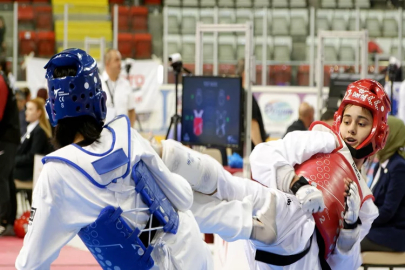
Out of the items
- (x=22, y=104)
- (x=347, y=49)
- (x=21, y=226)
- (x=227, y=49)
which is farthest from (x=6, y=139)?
(x=347, y=49)

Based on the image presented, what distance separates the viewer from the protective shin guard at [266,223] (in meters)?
Result: 2.58

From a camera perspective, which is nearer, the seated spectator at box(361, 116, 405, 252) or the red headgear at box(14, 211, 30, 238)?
the seated spectator at box(361, 116, 405, 252)

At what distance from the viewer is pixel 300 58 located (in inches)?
514

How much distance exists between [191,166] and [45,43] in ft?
37.9

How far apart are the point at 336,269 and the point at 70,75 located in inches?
58.4

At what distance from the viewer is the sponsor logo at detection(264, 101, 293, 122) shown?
1097 cm

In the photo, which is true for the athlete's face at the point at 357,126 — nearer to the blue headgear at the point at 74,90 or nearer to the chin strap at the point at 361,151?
the chin strap at the point at 361,151

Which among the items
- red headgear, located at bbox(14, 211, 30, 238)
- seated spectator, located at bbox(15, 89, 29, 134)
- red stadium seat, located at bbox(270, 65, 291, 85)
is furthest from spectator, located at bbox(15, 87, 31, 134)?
red stadium seat, located at bbox(270, 65, 291, 85)

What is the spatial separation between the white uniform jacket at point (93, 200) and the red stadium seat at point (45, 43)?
11541 millimetres

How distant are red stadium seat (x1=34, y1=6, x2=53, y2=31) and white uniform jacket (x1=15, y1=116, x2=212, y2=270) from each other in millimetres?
11989

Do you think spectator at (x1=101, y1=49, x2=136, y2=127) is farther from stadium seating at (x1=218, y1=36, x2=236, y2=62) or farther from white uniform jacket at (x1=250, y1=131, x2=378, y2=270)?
stadium seating at (x1=218, y1=36, x2=236, y2=62)

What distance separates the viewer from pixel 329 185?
2908 mm

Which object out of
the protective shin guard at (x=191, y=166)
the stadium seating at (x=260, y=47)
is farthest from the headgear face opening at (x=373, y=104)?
the stadium seating at (x=260, y=47)

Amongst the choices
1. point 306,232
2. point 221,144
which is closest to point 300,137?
point 306,232
